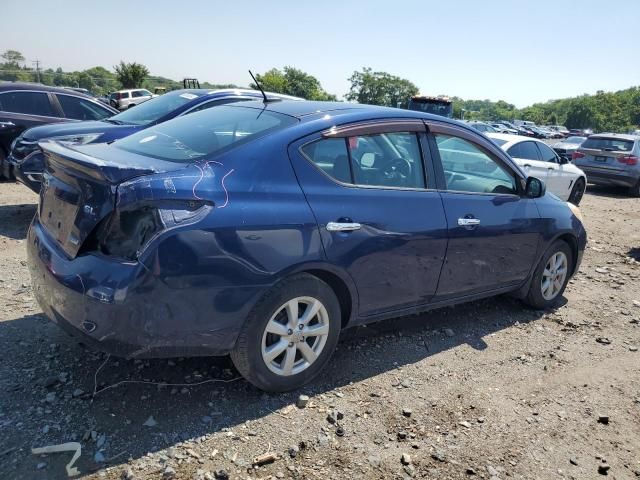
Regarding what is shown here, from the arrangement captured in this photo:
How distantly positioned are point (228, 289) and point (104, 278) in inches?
23.6

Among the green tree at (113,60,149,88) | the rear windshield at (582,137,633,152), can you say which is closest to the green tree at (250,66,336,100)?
the green tree at (113,60,149,88)

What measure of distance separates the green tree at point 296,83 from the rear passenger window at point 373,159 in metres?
63.6

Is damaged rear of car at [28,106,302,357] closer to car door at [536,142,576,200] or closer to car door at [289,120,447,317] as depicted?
car door at [289,120,447,317]

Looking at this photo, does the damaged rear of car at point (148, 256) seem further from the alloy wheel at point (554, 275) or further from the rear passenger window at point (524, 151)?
the rear passenger window at point (524, 151)

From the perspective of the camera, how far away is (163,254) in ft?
8.15

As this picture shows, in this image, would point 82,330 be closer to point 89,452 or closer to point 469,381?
point 89,452

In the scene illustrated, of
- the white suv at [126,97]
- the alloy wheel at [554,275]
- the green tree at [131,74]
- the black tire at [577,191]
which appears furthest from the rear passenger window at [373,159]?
the green tree at [131,74]

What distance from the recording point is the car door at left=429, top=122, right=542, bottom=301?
12.5 ft

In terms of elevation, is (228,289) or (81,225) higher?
(81,225)

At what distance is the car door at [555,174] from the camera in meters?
10.3

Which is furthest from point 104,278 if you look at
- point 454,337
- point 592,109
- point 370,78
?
point 592,109

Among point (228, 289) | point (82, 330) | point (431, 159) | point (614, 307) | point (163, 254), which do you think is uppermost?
point (431, 159)

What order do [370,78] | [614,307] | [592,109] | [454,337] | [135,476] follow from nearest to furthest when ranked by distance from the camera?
[135,476] < [454,337] < [614,307] < [370,78] < [592,109]

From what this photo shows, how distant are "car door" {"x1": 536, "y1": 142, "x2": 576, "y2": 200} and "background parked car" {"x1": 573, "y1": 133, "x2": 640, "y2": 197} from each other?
370 cm
